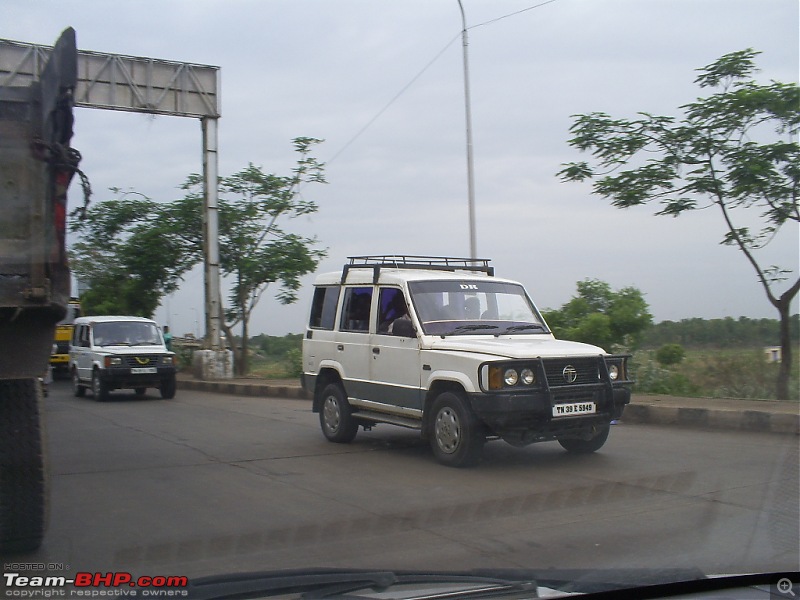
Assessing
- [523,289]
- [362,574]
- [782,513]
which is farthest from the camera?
[523,289]

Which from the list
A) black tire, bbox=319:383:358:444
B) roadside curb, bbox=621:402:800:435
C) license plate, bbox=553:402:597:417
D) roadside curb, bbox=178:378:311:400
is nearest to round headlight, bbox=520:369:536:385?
license plate, bbox=553:402:597:417

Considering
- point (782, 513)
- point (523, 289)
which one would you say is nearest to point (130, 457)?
point (523, 289)

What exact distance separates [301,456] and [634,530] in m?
4.37

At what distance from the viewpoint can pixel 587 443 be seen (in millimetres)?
8672

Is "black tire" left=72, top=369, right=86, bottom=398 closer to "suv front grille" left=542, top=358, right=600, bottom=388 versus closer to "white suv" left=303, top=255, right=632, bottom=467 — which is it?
"white suv" left=303, top=255, right=632, bottom=467

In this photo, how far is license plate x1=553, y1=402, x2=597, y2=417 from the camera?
7641mm

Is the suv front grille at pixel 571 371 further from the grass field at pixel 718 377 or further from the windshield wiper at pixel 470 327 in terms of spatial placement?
the grass field at pixel 718 377

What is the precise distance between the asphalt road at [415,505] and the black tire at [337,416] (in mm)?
212

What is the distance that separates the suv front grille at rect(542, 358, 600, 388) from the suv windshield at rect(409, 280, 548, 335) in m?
1.12

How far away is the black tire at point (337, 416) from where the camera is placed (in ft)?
32.0

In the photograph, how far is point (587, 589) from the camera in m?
3.21

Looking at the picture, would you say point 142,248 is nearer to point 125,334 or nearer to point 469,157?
point 125,334

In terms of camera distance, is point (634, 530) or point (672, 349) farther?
point (672, 349)

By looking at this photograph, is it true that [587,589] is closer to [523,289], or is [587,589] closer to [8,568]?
[8,568]
